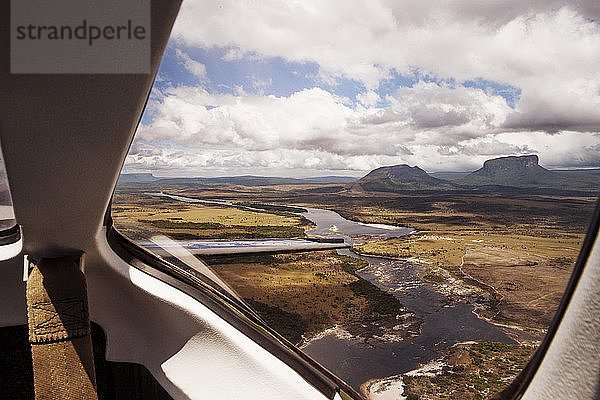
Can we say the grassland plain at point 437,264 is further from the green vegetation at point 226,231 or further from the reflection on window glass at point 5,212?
the reflection on window glass at point 5,212

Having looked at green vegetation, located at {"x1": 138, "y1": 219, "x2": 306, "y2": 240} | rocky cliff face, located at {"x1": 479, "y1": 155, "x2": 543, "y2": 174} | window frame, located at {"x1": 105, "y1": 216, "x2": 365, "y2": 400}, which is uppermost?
rocky cliff face, located at {"x1": 479, "y1": 155, "x2": 543, "y2": 174}

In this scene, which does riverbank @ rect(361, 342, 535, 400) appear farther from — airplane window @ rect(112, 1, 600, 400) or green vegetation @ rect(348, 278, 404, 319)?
green vegetation @ rect(348, 278, 404, 319)

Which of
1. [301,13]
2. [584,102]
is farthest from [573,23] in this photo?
[301,13]

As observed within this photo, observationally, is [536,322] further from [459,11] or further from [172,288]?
[172,288]

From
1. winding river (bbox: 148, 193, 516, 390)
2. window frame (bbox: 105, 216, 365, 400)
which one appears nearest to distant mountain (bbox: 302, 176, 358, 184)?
winding river (bbox: 148, 193, 516, 390)

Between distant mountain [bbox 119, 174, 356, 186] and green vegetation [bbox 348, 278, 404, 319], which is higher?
distant mountain [bbox 119, 174, 356, 186]

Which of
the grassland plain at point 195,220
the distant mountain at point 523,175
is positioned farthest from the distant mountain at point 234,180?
the distant mountain at point 523,175

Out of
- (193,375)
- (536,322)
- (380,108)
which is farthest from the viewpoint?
(193,375)
